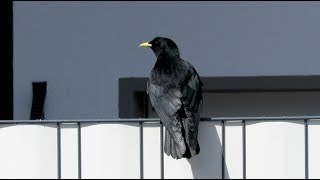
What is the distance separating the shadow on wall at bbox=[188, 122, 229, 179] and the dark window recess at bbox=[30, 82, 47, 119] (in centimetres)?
369

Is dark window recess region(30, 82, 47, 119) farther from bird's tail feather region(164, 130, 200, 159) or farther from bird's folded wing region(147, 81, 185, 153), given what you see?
bird's tail feather region(164, 130, 200, 159)

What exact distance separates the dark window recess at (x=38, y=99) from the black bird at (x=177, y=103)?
2258 millimetres

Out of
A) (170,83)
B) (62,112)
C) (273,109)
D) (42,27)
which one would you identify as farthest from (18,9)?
(170,83)

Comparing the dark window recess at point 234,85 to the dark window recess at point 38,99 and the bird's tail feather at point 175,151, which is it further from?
the bird's tail feather at point 175,151

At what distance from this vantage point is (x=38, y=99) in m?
9.40

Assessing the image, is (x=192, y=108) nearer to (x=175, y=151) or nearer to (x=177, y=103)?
(x=177, y=103)

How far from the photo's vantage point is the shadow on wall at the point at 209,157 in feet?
19.0

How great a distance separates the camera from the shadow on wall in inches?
228

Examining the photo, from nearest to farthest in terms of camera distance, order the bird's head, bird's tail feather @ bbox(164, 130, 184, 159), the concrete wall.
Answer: bird's tail feather @ bbox(164, 130, 184, 159)
the bird's head
the concrete wall

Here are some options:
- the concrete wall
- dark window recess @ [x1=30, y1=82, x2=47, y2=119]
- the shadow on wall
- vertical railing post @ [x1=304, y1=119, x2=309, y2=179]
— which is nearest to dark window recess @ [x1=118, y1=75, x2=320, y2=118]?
the concrete wall

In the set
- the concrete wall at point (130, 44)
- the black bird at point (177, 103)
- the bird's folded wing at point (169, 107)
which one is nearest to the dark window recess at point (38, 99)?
the concrete wall at point (130, 44)

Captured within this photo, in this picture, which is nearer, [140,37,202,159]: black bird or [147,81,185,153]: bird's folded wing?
[140,37,202,159]: black bird

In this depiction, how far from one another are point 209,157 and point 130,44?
3.70 metres

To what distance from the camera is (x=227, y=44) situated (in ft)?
30.8
